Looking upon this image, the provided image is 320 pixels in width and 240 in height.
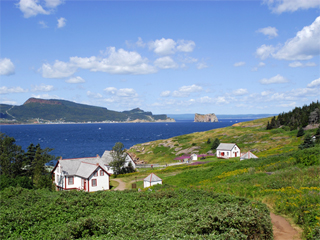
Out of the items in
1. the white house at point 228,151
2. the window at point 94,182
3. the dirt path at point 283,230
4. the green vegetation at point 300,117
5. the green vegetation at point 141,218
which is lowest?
the window at point 94,182

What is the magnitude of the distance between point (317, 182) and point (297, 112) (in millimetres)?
86962

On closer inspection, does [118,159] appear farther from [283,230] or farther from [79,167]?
[283,230]

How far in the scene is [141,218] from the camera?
11.5 meters

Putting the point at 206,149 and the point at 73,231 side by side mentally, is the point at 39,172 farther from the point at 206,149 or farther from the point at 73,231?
the point at 206,149

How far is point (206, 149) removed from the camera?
81875 millimetres

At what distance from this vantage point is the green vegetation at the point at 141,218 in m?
9.02

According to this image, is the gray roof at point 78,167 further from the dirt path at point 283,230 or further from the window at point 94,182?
the dirt path at point 283,230

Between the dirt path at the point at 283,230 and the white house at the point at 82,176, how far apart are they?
107 feet

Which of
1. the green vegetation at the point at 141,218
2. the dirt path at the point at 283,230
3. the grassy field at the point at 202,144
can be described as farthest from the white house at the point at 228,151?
the dirt path at the point at 283,230

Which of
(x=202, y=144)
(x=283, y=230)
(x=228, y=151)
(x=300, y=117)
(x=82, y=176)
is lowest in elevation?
(x=82, y=176)

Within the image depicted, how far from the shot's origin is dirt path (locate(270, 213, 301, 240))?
1167cm

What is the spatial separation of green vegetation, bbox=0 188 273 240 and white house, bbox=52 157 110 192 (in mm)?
25003

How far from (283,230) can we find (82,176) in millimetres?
35496

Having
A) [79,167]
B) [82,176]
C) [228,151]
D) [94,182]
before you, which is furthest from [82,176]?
[228,151]
